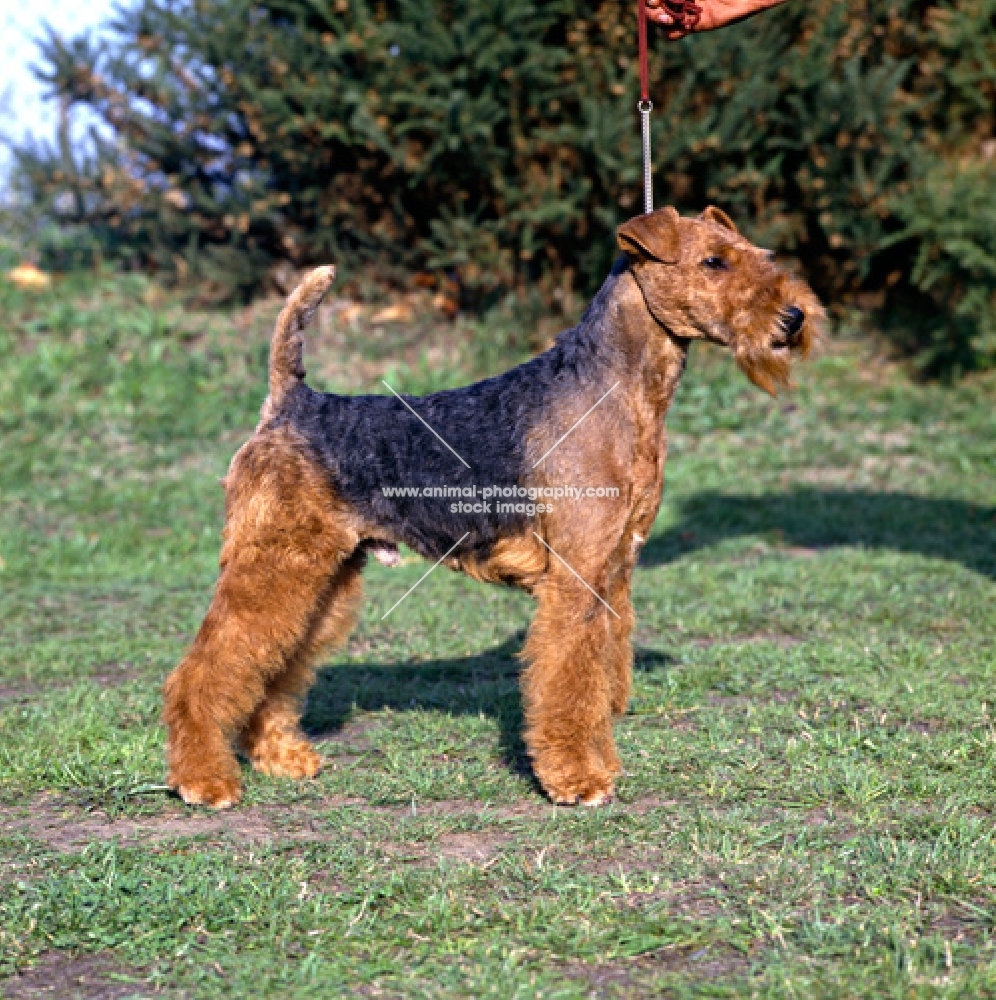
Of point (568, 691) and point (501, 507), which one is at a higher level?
point (501, 507)

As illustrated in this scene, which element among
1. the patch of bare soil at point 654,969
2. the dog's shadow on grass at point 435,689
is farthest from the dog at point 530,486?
the patch of bare soil at point 654,969

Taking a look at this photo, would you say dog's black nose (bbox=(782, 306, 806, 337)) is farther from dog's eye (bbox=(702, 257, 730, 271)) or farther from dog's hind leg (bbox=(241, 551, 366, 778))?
dog's hind leg (bbox=(241, 551, 366, 778))

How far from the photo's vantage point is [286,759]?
425cm

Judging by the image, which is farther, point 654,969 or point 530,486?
point 530,486

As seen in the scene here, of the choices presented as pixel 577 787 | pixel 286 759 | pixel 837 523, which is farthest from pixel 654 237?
pixel 837 523

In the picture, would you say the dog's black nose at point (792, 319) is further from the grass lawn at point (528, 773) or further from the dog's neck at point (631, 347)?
the grass lawn at point (528, 773)

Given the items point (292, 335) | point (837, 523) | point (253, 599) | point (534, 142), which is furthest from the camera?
point (534, 142)

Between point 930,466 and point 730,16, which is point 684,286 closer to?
point 730,16

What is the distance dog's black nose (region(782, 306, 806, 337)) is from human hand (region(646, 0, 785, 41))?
64.1 inches

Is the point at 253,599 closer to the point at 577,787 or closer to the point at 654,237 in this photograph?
the point at 577,787

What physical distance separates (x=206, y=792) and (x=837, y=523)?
5349 millimetres

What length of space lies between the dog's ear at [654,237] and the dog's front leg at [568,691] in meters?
1.07

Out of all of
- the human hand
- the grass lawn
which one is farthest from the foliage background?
the human hand

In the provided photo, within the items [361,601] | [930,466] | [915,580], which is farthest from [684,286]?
[930,466]
